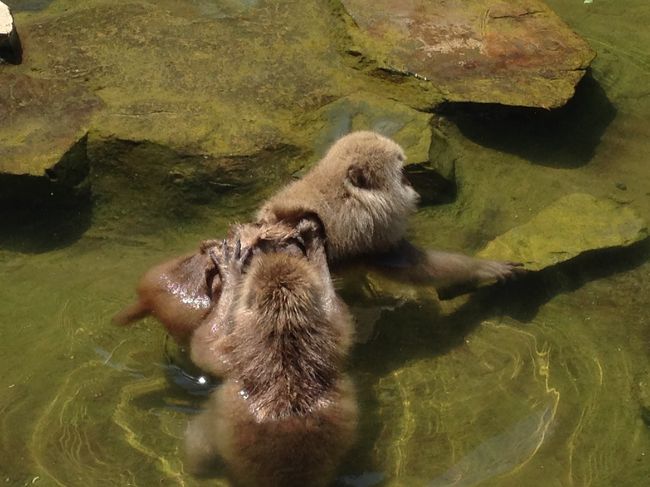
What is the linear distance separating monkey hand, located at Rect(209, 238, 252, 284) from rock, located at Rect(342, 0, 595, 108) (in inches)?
91.0

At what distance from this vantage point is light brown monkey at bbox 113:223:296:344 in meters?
5.16

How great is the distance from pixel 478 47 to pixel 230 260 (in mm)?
3005

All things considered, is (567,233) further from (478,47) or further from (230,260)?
(230,260)

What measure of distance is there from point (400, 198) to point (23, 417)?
2.48 metres

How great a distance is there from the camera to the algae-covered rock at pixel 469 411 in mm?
4965

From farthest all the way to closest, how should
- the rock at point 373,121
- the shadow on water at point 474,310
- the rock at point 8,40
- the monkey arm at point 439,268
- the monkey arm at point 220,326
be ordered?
the rock at point 8,40 → the rock at point 373,121 → the monkey arm at point 439,268 → the shadow on water at point 474,310 → the monkey arm at point 220,326

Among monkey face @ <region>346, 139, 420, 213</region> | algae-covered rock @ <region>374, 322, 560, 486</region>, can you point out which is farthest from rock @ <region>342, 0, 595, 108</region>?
algae-covered rock @ <region>374, 322, 560, 486</region>

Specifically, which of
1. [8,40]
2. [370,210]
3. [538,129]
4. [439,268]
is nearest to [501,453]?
[439,268]

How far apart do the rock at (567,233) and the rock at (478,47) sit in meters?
0.86

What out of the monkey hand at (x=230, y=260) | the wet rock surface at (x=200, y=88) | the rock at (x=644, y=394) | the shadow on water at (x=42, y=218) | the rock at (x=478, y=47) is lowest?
the shadow on water at (x=42, y=218)

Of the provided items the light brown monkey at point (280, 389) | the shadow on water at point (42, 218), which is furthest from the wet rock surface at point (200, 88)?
the light brown monkey at point (280, 389)

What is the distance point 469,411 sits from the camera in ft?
17.2

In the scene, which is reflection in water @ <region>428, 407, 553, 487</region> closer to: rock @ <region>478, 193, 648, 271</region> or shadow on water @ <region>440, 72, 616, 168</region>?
rock @ <region>478, 193, 648, 271</region>

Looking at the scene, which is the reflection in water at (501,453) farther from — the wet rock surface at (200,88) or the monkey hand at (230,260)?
the wet rock surface at (200,88)
